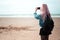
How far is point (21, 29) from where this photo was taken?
1524 millimetres

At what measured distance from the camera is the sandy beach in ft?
4.51

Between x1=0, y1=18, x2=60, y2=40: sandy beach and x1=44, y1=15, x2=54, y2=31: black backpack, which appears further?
x1=0, y1=18, x2=60, y2=40: sandy beach

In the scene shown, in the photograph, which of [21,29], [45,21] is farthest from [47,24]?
[21,29]

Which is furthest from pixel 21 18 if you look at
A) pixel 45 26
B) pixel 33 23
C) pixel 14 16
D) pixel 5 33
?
pixel 45 26

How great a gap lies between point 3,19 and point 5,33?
37 centimetres

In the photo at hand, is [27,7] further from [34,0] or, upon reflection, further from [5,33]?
[5,33]

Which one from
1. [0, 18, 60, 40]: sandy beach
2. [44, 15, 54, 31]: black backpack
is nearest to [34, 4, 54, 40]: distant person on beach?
[44, 15, 54, 31]: black backpack

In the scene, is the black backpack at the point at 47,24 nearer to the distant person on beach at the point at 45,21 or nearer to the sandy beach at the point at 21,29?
the distant person on beach at the point at 45,21

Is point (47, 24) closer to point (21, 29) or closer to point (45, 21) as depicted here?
point (45, 21)

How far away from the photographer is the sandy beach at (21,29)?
138 centimetres

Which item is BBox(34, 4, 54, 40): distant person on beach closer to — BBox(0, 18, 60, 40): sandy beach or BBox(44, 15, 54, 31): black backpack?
BBox(44, 15, 54, 31): black backpack

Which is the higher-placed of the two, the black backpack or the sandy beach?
the black backpack

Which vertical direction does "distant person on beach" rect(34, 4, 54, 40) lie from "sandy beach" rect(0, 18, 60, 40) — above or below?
above

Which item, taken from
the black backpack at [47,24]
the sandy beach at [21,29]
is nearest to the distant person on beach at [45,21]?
the black backpack at [47,24]
